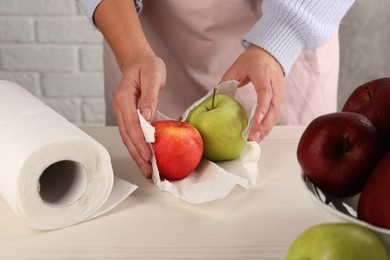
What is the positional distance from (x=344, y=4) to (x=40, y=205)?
0.60 m

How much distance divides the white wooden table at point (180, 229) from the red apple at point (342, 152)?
0.10 metres

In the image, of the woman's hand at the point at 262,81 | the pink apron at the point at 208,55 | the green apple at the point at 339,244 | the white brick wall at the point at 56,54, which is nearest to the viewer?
the green apple at the point at 339,244

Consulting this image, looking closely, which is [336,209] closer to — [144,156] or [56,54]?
[144,156]

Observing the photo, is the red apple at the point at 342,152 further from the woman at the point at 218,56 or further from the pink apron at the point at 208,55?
the pink apron at the point at 208,55

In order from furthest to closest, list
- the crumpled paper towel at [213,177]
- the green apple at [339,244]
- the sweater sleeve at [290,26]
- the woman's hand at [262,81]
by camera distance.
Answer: the sweater sleeve at [290,26] → the woman's hand at [262,81] → the crumpled paper towel at [213,177] → the green apple at [339,244]

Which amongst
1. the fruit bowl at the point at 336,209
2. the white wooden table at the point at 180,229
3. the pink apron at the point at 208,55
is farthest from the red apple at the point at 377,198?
the pink apron at the point at 208,55

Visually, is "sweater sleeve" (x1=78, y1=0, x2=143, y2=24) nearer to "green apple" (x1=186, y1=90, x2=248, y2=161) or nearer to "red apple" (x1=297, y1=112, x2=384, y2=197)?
"green apple" (x1=186, y1=90, x2=248, y2=161)

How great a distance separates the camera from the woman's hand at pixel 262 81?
0.84 metres

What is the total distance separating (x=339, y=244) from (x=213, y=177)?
0.30m

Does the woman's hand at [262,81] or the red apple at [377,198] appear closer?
the red apple at [377,198]

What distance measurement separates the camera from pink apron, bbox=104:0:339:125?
108cm

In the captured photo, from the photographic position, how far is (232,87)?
2.87ft

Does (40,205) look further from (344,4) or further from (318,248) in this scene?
(344,4)

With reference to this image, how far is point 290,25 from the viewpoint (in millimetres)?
993
